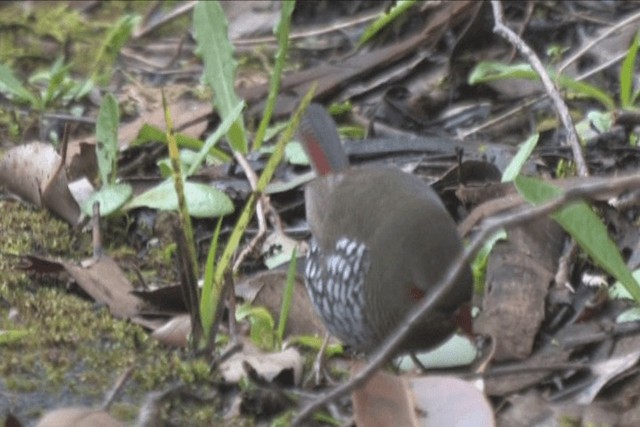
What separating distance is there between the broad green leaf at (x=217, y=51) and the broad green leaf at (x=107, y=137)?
21.2 inches

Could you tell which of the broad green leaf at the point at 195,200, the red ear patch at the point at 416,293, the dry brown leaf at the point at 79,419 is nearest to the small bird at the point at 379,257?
the red ear patch at the point at 416,293

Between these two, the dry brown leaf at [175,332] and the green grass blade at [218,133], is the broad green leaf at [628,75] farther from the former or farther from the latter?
the dry brown leaf at [175,332]

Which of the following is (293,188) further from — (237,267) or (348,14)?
(348,14)

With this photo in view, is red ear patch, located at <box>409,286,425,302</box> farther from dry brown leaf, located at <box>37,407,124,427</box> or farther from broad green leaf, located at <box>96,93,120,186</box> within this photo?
broad green leaf, located at <box>96,93,120,186</box>

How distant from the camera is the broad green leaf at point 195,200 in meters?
4.59

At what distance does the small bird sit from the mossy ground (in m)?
0.52

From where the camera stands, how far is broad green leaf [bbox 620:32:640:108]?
188 inches

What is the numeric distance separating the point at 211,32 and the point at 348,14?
67.4 inches

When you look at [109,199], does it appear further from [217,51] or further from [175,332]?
[175,332]

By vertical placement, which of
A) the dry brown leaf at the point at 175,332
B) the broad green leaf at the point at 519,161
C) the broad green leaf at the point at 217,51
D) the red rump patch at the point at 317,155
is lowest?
the dry brown leaf at the point at 175,332

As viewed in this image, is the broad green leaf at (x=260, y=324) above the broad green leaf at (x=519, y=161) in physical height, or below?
below

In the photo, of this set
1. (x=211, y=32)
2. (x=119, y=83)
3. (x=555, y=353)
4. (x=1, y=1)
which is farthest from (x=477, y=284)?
(x=1, y=1)

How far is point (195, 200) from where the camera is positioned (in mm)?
4609

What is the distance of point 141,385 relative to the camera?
137 inches
